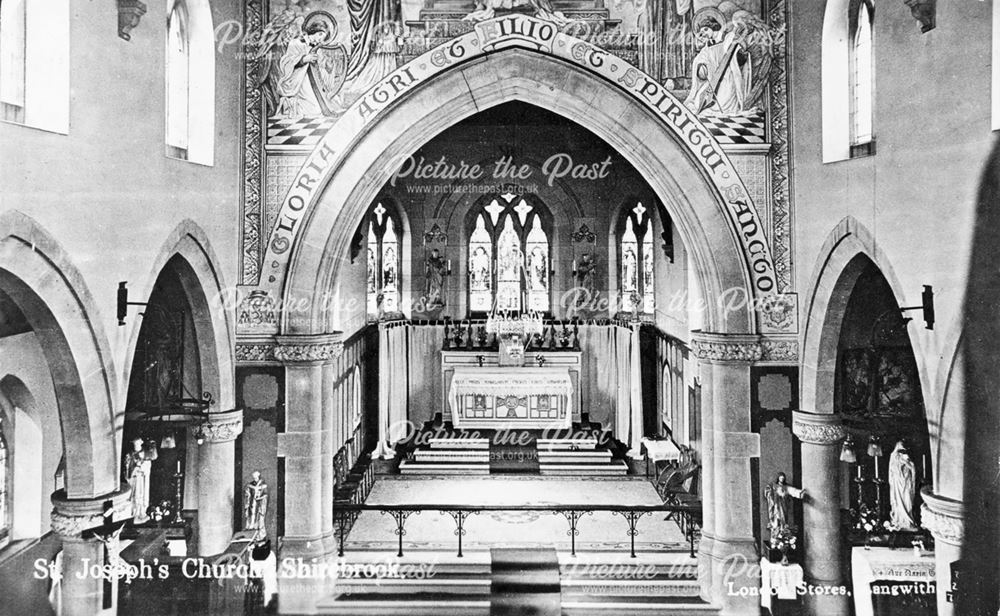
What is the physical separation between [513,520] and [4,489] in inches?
311

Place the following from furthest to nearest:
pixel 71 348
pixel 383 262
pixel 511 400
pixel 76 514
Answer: pixel 383 262
pixel 511 400
pixel 76 514
pixel 71 348

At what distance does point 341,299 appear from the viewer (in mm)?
16125

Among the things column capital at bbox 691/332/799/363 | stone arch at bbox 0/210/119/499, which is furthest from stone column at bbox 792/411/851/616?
stone arch at bbox 0/210/119/499

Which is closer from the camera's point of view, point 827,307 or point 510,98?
point 827,307

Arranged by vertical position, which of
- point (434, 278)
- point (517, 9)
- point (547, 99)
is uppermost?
point (517, 9)

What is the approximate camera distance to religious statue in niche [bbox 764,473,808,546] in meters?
11.7

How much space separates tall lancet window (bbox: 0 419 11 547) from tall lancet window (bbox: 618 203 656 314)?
46.4 ft

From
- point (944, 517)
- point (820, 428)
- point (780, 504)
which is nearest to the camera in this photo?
point (944, 517)

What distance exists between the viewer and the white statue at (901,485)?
32.3 feet

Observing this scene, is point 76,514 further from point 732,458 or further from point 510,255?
point 510,255

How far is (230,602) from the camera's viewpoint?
11555 mm

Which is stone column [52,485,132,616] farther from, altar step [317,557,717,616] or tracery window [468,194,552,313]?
tracery window [468,194,552,313]

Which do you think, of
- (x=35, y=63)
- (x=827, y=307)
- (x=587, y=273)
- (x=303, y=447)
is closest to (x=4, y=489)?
(x=303, y=447)

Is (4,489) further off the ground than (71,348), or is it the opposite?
(71,348)
